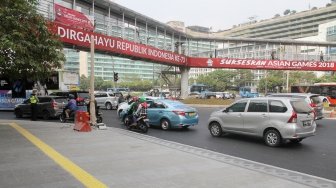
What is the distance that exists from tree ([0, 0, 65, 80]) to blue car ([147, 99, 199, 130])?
5.11 metres

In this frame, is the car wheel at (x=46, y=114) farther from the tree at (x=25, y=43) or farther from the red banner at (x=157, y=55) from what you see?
the tree at (x=25, y=43)

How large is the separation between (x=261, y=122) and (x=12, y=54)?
915 centimetres

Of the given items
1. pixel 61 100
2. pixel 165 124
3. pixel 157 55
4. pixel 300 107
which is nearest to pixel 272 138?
pixel 300 107

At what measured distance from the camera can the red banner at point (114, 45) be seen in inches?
826

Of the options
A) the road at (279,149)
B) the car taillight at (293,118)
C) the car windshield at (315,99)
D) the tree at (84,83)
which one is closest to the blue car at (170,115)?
the road at (279,149)

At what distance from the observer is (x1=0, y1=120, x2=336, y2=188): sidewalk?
6.21 metres

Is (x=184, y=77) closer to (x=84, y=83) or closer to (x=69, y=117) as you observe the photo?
(x=69, y=117)

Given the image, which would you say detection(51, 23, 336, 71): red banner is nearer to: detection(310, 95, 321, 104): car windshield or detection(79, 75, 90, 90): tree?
detection(310, 95, 321, 104): car windshield

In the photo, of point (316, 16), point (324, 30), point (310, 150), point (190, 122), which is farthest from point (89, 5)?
point (316, 16)

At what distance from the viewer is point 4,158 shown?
8078 mm

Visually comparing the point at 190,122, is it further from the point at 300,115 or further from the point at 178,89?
the point at 178,89

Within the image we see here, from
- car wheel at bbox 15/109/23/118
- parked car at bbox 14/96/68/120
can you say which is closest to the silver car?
parked car at bbox 14/96/68/120

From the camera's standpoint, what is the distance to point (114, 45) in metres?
25.8

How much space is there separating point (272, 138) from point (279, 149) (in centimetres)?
55
